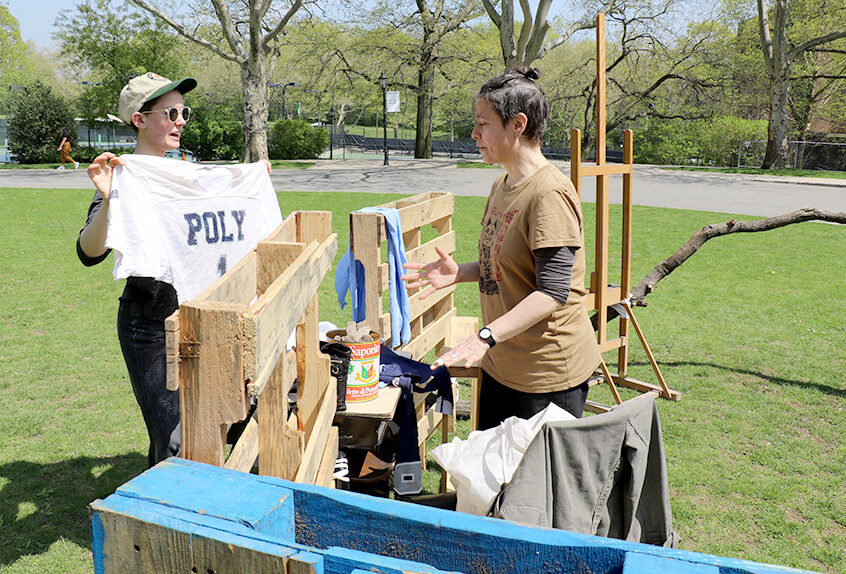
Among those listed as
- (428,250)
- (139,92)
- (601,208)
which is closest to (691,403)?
(601,208)

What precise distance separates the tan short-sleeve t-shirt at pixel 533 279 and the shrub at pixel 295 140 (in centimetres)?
3519

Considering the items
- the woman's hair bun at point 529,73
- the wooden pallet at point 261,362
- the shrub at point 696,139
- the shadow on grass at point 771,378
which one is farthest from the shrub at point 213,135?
the woman's hair bun at point 529,73

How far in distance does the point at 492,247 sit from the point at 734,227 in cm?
348

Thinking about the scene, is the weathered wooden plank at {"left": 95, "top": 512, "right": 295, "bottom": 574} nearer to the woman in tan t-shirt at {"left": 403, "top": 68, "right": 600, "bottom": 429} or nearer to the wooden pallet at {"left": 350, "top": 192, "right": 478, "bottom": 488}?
the woman in tan t-shirt at {"left": 403, "top": 68, "right": 600, "bottom": 429}

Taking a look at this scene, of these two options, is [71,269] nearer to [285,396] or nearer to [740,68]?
[285,396]

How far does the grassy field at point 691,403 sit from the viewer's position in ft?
12.9

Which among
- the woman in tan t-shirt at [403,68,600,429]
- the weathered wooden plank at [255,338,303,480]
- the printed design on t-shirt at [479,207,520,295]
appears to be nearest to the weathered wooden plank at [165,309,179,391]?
the weathered wooden plank at [255,338,303,480]

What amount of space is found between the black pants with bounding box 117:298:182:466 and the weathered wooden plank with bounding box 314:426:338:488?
634mm

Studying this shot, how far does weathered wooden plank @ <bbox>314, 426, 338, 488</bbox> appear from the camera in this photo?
8.75 feet

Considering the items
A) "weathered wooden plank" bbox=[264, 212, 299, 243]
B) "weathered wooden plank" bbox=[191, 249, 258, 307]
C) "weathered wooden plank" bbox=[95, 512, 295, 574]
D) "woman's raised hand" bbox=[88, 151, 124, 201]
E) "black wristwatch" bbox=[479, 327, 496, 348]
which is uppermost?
"woman's raised hand" bbox=[88, 151, 124, 201]

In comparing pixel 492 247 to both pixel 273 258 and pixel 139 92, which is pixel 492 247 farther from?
pixel 139 92

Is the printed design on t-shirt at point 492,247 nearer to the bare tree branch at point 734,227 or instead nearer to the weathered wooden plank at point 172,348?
the weathered wooden plank at point 172,348

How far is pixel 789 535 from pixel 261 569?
145 inches

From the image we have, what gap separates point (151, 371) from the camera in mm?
2967
